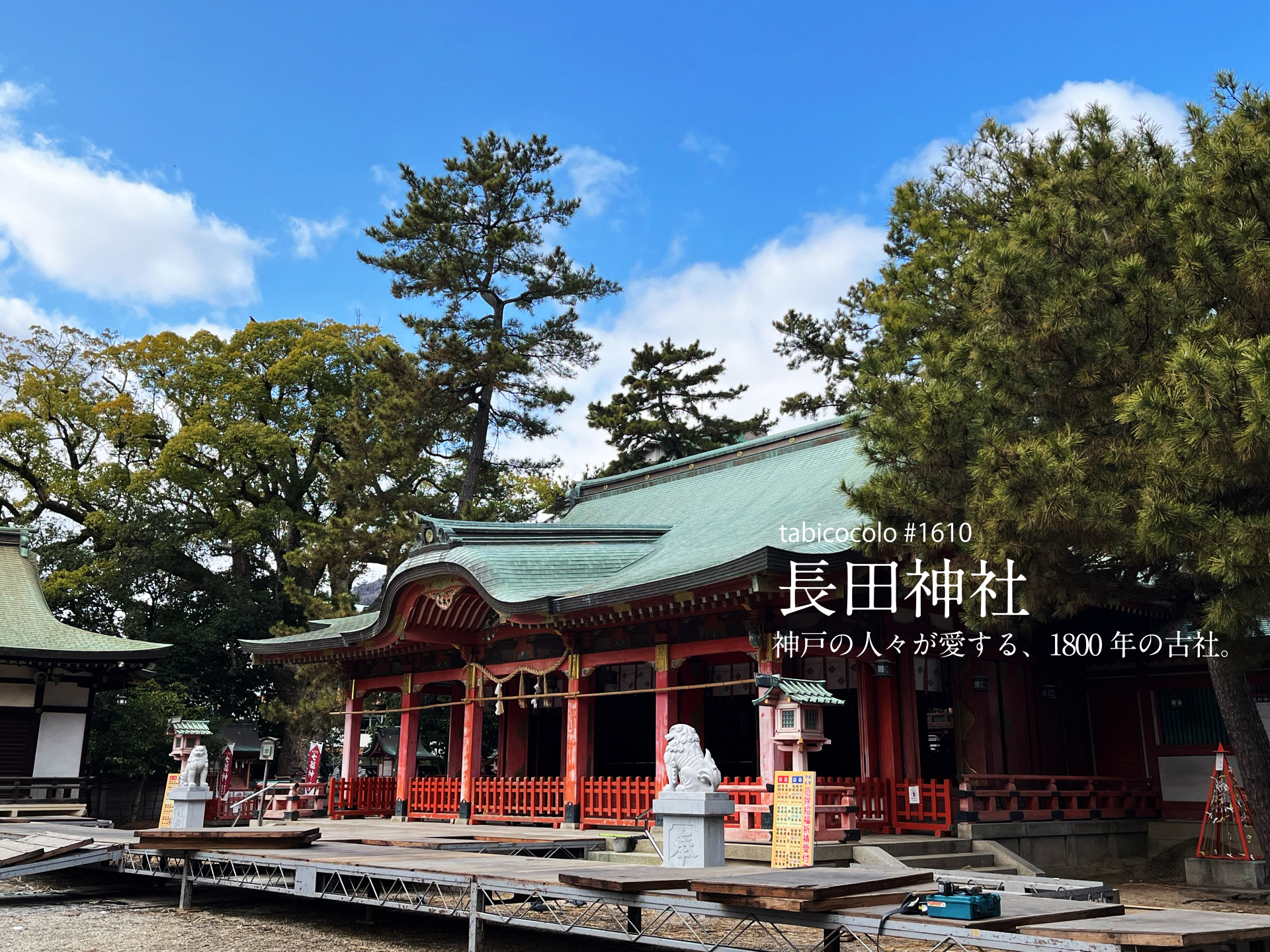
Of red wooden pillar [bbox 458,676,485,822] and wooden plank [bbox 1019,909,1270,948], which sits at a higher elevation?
red wooden pillar [bbox 458,676,485,822]

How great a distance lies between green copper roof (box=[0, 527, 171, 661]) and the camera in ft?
71.0

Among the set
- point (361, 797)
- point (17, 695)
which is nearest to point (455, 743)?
point (361, 797)

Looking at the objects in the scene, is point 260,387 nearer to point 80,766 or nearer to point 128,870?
point 80,766

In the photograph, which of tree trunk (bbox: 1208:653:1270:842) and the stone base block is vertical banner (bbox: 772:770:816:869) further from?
the stone base block

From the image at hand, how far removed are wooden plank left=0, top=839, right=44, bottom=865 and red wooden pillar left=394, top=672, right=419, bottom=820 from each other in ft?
22.5

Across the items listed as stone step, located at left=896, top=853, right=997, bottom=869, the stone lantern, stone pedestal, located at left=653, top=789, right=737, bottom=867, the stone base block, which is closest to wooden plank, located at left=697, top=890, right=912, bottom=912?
stone pedestal, located at left=653, top=789, right=737, bottom=867

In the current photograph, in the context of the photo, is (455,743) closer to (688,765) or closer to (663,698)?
(663,698)

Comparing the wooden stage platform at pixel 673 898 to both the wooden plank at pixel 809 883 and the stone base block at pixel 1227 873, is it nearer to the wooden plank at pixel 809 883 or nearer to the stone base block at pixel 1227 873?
the wooden plank at pixel 809 883

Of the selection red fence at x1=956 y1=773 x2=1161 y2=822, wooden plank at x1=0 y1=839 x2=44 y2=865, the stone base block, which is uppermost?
red fence at x1=956 y1=773 x2=1161 y2=822

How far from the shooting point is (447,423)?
30031mm

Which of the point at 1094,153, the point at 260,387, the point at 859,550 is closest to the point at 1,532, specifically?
the point at 260,387

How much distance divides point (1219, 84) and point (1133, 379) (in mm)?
2945

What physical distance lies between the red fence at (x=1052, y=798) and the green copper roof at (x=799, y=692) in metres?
2.61

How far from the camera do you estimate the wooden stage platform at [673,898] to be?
561 centimetres
